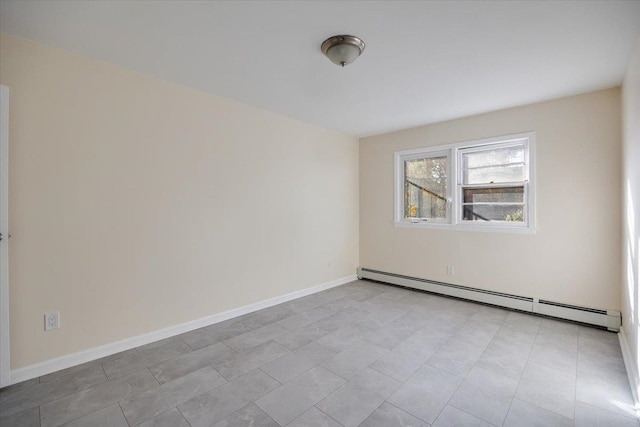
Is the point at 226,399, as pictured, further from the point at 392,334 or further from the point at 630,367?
the point at 630,367

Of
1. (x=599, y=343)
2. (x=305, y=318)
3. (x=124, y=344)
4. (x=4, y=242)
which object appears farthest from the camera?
(x=305, y=318)

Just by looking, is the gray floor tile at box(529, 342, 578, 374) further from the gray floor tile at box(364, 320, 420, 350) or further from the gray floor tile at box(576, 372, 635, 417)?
the gray floor tile at box(364, 320, 420, 350)

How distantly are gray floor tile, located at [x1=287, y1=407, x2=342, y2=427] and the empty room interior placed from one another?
0.05 ft

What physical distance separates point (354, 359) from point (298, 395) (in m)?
0.62

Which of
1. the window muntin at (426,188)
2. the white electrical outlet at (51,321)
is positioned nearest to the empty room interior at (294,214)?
the white electrical outlet at (51,321)

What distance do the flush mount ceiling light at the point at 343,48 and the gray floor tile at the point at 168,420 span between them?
2571mm

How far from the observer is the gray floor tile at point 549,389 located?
73.3 inches

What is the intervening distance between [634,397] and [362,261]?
11.3ft

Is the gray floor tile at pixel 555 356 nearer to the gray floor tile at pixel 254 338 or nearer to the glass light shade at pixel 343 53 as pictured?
the gray floor tile at pixel 254 338

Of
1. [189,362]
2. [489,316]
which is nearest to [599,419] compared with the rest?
[489,316]

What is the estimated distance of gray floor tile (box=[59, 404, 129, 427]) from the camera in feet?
5.56

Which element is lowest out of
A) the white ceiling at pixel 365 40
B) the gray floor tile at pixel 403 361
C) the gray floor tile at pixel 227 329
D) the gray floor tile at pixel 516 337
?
the gray floor tile at pixel 403 361

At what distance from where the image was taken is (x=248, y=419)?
68.7 inches

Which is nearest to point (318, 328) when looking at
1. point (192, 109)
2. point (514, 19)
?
point (192, 109)
